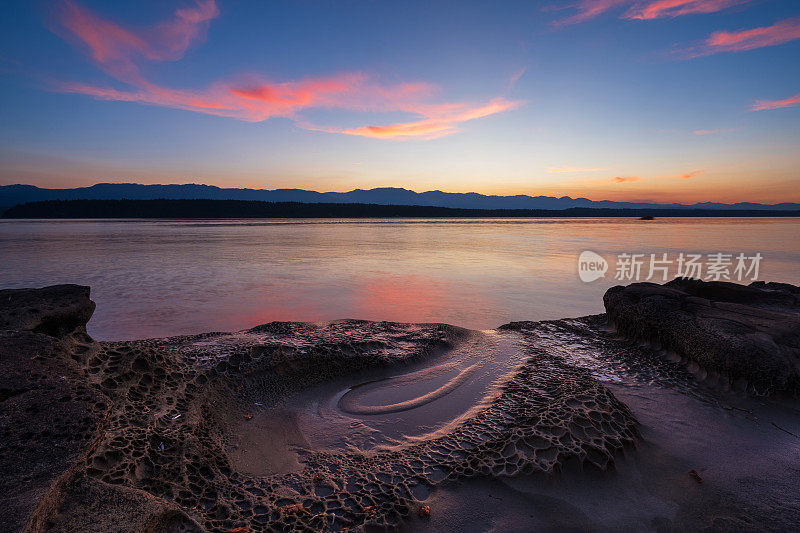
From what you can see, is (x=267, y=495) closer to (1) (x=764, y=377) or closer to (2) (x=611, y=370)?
(2) (x=611, y=370)

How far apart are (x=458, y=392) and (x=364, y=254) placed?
16.0m

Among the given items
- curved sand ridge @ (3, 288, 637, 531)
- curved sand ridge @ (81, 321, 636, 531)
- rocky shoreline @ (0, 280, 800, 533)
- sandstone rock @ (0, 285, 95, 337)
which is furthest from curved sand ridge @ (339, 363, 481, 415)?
sandstone rock @ (0, 285, 95, 337)

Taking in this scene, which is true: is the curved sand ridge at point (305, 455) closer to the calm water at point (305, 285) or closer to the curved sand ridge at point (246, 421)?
the curved sand ridge at point (246, 421)

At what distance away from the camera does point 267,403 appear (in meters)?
3.85

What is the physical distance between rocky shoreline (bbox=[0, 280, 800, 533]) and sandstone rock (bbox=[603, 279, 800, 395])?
0.02 m

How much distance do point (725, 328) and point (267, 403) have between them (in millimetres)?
5451

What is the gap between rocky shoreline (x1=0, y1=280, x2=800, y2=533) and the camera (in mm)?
1942

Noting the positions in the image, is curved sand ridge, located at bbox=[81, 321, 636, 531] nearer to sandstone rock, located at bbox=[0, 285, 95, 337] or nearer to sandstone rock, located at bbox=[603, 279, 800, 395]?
sandstone rock, located at bbox=[0, 285, 95, 337]

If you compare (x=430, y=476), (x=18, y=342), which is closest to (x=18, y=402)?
(x=18, y=342)

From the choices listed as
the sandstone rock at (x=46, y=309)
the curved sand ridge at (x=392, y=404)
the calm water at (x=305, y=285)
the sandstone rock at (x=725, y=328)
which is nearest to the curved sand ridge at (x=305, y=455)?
the curved sand ridge at (x=392, y=404)

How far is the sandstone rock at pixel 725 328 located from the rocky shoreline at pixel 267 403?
0.07 feet

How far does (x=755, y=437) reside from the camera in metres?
3.24

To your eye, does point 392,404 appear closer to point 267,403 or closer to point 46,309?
point 267,403

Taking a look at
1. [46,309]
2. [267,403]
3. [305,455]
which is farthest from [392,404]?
[46,309]
